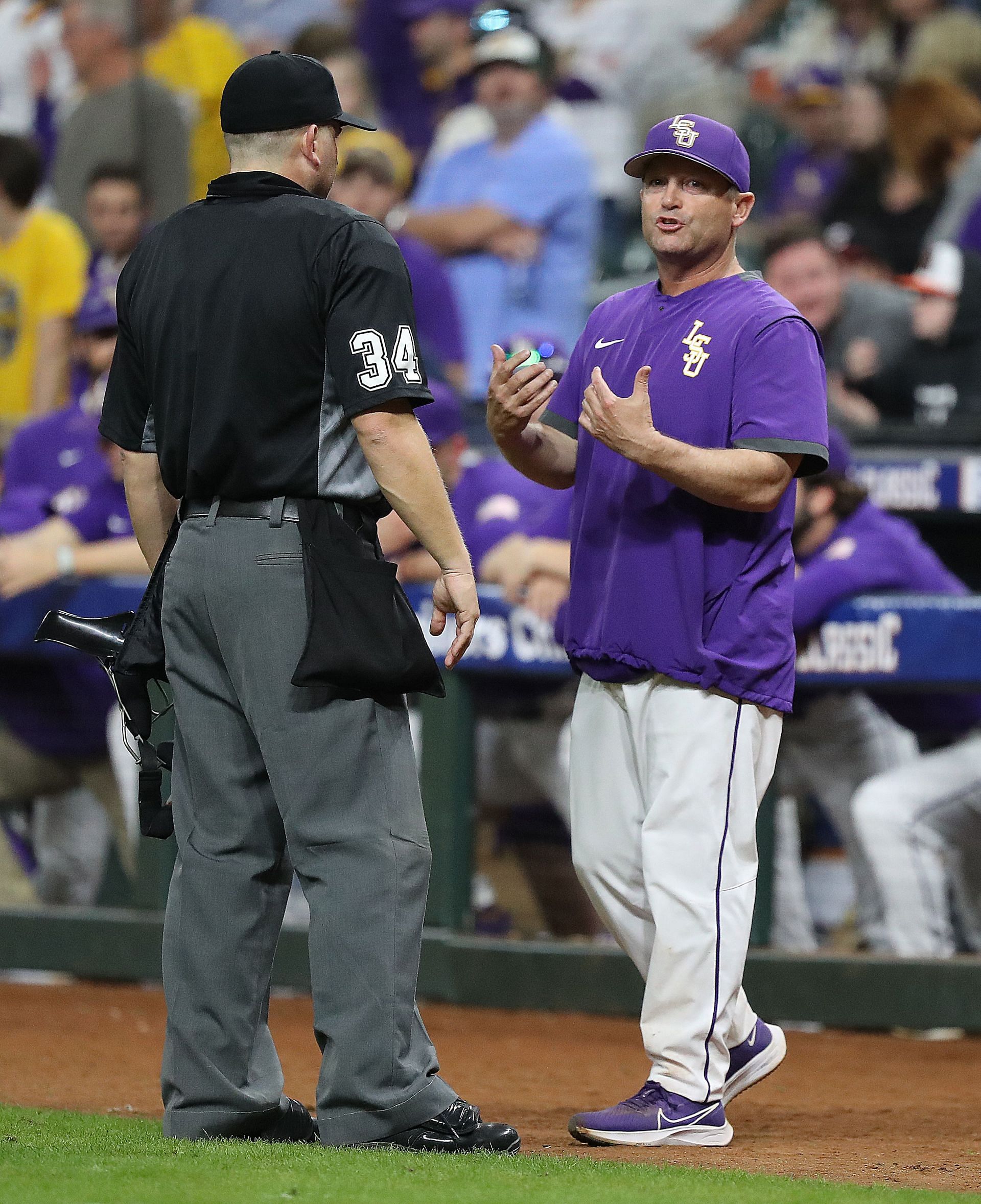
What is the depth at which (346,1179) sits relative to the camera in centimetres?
288

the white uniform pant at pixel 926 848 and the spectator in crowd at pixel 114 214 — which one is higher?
the spectator in crowd at pixel 114 214

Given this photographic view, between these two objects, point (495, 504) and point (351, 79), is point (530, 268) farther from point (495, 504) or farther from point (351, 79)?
point (495, 504)

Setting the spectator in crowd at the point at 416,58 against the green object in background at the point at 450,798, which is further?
the spectator in crowd at the point at 416,58

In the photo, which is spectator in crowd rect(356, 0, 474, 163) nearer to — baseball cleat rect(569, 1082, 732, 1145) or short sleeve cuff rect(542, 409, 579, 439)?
short sleeve cuff rect(542, 409, 579, 439)

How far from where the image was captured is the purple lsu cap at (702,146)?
143 inches

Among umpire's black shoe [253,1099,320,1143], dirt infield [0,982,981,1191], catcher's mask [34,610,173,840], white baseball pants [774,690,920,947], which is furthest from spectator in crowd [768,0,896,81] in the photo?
umpire's black shoe [253,1099,320,1143]

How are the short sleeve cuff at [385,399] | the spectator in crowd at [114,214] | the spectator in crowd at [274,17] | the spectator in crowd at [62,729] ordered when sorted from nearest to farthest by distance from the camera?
the short sleeve cuff at [385,399]
the spectator in crowd at [62,729]
the spectator in crowd at [114,214]
the spectator in crowd at [274,17]

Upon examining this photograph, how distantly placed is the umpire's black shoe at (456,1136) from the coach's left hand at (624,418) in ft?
4.11

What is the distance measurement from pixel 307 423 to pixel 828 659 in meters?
2.63

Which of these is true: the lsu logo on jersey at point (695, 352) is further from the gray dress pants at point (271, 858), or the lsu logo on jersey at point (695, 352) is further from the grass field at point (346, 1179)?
the grass field at point (346, 1179)

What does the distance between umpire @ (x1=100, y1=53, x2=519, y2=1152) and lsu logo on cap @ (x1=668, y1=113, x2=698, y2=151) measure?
0.69 m

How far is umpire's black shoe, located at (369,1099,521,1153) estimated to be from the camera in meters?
3.25

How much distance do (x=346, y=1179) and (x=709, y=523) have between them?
4.85 ft

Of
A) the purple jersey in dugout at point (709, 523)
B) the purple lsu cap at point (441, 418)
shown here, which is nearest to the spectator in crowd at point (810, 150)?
the purple lsu cap at point (441, 418)
